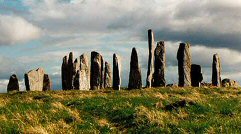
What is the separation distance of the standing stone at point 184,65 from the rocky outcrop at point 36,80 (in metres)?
14.6

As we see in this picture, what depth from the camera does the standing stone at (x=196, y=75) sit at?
49.0 m

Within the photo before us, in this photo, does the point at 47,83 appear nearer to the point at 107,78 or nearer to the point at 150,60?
the point at 107,78

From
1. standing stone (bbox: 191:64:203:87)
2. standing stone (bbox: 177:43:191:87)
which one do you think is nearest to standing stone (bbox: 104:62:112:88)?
standing stone (bbox: 177:43:191:87)

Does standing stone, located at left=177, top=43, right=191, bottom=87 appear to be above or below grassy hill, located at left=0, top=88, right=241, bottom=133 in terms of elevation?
above

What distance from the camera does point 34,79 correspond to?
50.8 meters

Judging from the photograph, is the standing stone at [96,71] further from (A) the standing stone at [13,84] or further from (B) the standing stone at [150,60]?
(A) the standing stone at [13,84]

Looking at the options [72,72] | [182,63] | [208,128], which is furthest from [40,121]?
[72,72]

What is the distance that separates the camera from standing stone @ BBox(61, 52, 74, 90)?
176 feet

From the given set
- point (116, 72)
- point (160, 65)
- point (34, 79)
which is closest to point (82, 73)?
point (116, 72)

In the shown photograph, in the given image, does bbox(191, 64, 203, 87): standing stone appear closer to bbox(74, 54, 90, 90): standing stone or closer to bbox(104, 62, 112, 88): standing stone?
bbox(104, 62, 112, 88): standing stone

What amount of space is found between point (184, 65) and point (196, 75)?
2247 millimetres

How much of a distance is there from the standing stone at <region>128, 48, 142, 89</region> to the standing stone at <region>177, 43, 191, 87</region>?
394 centimetres

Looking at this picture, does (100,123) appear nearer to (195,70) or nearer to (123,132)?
(123,132)

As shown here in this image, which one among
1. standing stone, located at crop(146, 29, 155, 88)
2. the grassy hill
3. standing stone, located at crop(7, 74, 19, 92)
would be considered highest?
standing stone, located at crop(146, 29, 155, 88)
